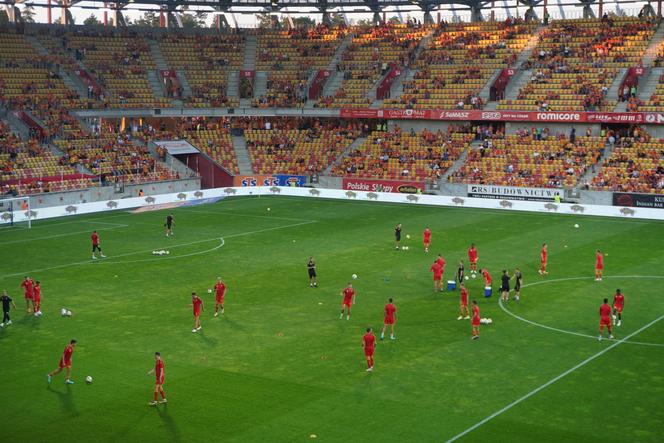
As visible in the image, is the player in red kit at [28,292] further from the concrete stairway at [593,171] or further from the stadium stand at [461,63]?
the stadium stand at [461,63]

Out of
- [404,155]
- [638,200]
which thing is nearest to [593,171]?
[638,200]

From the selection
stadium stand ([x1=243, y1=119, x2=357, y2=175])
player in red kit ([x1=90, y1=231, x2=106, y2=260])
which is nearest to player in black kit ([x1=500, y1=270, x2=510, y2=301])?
player in red kit ([x1=90, y1=231, x2=106, y2=260])

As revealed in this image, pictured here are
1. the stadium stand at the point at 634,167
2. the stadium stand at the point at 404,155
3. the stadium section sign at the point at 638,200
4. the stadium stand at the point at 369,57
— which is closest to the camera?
the stadium section sign at the point at 638,200

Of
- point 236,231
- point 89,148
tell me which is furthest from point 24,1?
point 236,231

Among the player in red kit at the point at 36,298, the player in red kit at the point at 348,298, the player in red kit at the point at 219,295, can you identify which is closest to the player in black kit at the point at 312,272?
the player in red kit at the point at 348,298

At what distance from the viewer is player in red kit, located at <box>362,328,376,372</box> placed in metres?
25.7

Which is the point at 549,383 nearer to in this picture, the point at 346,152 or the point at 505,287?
the point at 505,287

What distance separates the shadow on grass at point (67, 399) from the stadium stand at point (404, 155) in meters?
50.8

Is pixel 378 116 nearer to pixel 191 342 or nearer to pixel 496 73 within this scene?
pixel 496 73

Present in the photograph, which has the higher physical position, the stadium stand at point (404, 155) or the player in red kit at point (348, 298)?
the stadium stand at point (404, 155)

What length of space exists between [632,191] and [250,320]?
3858cm

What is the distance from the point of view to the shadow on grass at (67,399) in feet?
75.7


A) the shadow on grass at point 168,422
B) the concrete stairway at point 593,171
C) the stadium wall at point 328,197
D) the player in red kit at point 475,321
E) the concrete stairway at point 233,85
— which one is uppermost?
the concrete stairway at point 233,85

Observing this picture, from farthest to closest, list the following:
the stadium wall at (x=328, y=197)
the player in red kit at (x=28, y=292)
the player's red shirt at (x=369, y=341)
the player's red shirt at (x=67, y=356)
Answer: the stadium wall at (x=328, y=197)
the player in red kit at (x=28, y=292)
the player's red shirt at (x=369, y=341)
the player's red shirt at (x=67, y=356)
